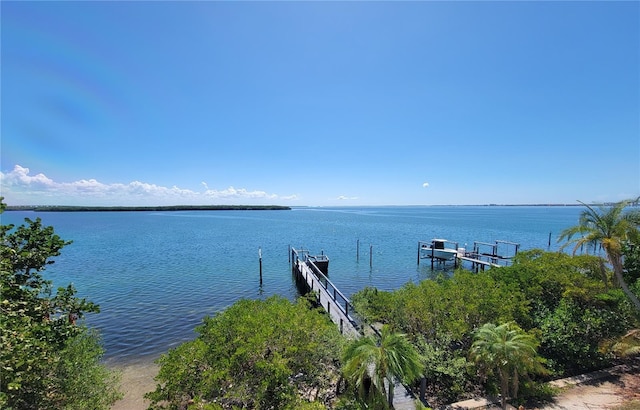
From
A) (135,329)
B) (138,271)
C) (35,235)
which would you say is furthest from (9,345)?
(138,271)

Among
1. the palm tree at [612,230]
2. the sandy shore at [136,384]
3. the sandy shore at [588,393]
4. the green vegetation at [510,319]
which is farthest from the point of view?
the palm tree at [612,230]

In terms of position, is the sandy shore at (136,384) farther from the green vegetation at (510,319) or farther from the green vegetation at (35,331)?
the green vegetation at (510,319)

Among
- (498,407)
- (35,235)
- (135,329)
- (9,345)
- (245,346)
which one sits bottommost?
(135,329)

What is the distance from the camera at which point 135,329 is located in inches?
691

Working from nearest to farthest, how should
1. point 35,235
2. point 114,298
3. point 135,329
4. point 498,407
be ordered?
point 35,235, point 498,407, point 135,329, point 114,298

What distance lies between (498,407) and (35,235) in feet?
43.2

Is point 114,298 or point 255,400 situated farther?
point 114,298

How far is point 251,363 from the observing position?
755 cm

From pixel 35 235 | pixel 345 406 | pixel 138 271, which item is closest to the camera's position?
pixel 35 235

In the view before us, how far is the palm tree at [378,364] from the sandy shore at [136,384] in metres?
9.04

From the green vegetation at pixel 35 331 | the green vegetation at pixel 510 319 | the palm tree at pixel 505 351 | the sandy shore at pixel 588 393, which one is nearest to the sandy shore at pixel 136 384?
the sandy shore at pixel 588 393

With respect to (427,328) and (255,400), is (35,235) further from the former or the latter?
(427,328)

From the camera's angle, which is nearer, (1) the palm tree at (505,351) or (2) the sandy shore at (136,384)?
(1) the palm tree at (505,351)

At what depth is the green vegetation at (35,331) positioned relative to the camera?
4.81m
